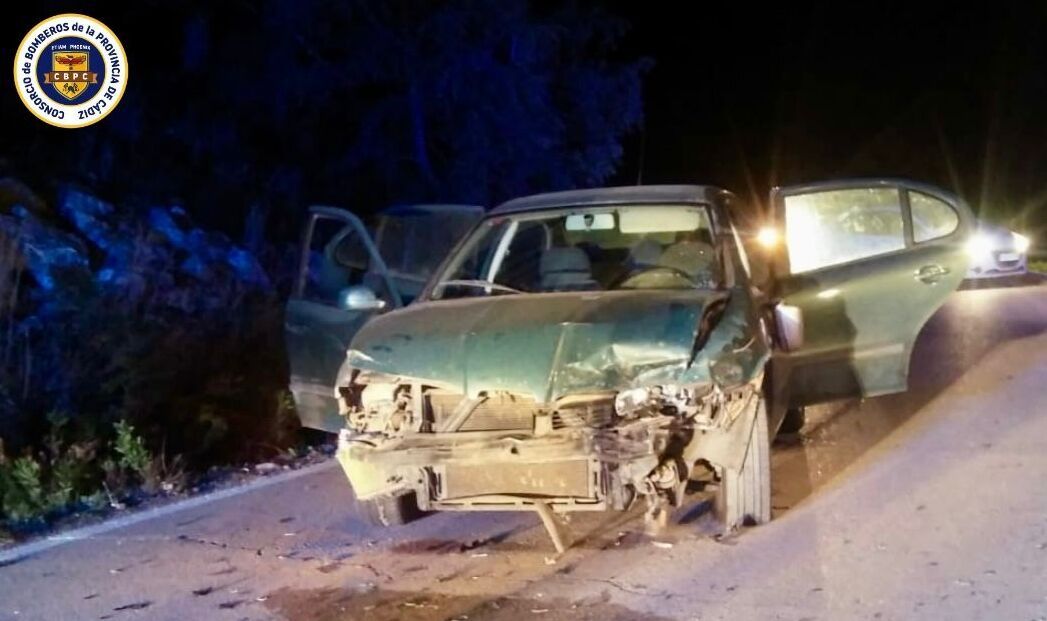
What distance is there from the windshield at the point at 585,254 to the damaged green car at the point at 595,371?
14 millimetres

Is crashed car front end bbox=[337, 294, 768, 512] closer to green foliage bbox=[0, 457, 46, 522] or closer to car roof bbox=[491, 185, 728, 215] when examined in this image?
car roof bbox=[491, 185, 728, 215]

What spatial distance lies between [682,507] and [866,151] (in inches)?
1275

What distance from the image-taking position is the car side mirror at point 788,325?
7.01 meters

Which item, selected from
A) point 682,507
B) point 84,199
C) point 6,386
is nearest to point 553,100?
point 84,199

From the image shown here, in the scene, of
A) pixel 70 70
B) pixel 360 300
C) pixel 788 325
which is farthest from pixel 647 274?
pixel 70 70

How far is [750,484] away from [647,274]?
1450mm

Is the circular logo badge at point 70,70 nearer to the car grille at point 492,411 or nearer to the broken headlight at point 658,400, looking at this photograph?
the car grille at point 492,411

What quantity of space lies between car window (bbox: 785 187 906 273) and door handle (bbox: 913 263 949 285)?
41 cm

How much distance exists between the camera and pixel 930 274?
26.1 feet

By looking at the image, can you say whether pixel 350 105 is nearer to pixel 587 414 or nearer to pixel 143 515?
pixel 143 515

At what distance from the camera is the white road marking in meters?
7.00

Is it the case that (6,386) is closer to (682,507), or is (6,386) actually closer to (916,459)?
(682,507)

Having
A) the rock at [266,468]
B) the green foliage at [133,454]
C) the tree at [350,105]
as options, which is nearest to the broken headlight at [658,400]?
the rock at [266,468]

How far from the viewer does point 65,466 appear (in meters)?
8.25
